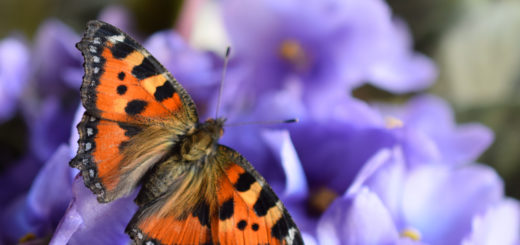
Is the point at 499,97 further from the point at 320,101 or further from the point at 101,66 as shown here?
the point at 101,66

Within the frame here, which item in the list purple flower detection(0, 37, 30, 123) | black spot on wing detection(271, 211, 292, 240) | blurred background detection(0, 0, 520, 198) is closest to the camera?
black spot on wing detection(271, 211, 292, 240)

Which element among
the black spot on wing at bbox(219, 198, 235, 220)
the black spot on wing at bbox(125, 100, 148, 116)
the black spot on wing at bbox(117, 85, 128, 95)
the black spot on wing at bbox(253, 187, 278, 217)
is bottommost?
the black spot on wing at bbox(219, 198, 235, 220)

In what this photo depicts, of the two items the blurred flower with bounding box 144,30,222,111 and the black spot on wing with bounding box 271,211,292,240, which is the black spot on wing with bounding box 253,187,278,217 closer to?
the black spot on wing with bounding box 271,211,292,240

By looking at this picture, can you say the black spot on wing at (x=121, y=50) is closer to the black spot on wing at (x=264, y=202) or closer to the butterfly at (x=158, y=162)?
the butterfly at (x=158, y=162)

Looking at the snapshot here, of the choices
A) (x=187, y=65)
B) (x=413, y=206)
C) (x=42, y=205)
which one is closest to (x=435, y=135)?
(x=413, y=206)

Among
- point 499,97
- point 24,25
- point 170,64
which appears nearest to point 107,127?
point 170,64

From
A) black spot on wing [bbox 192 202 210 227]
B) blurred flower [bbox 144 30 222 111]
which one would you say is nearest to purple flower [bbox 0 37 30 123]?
blurred flower [bbox 144 30 222 111]

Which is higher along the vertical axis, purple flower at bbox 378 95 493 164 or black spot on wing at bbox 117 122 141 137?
black spot on wing at bbox 117 122 141 137
